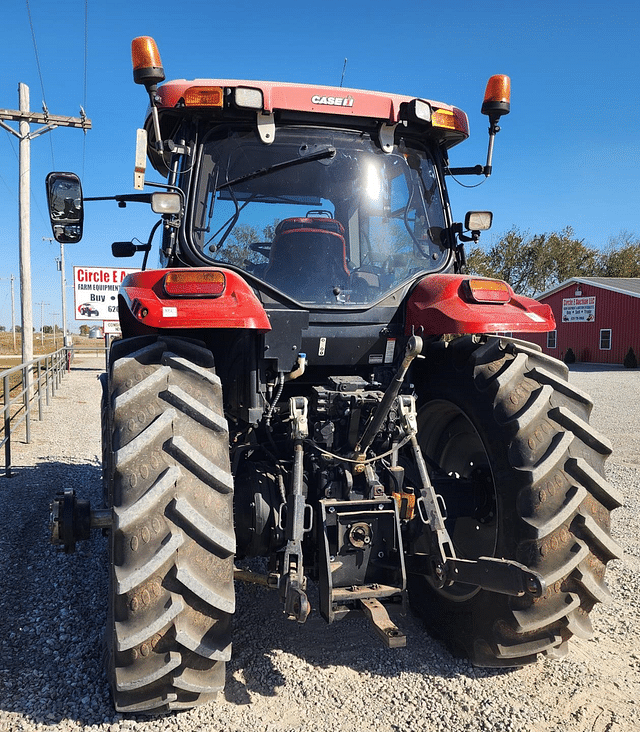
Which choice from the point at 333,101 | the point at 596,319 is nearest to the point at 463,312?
the point at 333,101

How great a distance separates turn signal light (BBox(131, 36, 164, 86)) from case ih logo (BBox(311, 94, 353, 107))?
0.81 meters

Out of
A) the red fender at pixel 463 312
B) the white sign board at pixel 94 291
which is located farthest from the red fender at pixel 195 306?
the white sign board at pixel 94 291

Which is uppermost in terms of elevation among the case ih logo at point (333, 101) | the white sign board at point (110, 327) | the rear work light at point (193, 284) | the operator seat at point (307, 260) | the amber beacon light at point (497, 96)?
the amber beacon light at point (497, 96)

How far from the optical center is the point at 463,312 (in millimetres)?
3029

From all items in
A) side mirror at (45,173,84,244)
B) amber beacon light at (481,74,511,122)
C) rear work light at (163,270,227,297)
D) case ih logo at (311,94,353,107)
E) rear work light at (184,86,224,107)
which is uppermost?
amber beacon light at (481,74,511,122)

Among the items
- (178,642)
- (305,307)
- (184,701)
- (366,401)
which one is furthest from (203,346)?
(184,701)

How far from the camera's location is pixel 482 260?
40.6 metres

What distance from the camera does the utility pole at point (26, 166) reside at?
15195 millimetres

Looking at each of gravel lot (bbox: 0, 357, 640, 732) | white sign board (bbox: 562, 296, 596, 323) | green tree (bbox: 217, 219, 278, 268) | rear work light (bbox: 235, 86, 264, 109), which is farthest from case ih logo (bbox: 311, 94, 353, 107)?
white sign board (bbox: 562, 296, 596, 323)

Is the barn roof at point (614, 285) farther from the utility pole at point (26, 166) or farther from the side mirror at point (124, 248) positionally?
the side mirror at point (124, 248)

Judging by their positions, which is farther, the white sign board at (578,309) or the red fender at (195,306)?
the white sign board at (578,309)

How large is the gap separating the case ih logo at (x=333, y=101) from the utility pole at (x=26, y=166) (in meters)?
13.5

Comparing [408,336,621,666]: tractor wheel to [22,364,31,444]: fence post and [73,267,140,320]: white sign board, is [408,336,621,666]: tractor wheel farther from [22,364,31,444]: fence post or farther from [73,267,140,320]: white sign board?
[73,267,140,320]: white sign board

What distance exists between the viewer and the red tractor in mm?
2438
